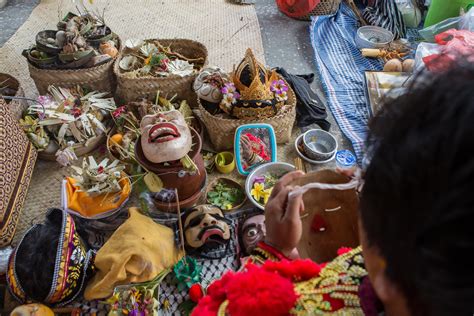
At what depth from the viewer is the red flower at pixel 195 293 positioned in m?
1.16

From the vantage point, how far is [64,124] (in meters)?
1.63

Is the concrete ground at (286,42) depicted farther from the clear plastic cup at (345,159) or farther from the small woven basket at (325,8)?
the clear plastic cup at (345,159)

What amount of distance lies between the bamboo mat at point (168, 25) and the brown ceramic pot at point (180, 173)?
37.1 inches

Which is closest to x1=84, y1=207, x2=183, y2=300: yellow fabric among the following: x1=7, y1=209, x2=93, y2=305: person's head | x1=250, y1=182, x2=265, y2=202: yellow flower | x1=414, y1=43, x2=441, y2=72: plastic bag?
x1=7, y1=209, x2=93, y2=305: person's head

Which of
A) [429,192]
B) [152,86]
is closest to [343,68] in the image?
[152,86]

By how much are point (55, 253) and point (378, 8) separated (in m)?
2.45

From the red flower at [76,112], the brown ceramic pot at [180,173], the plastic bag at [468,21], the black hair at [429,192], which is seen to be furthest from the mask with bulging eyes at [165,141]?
the plastic bag at [468,21]

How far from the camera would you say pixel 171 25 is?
8.30 ft

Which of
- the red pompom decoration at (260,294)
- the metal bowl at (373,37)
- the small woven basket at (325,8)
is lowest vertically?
the metal bowl at (373,37)

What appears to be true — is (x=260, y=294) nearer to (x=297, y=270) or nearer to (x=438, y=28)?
(x=297, y=270)

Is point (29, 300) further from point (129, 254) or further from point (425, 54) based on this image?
point (425, 54)

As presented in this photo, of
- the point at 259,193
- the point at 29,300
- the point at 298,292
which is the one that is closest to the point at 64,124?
the point at 29,300

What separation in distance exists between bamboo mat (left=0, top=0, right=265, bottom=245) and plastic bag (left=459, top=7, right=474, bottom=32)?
1171mm

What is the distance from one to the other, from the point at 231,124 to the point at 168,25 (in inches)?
52.2
